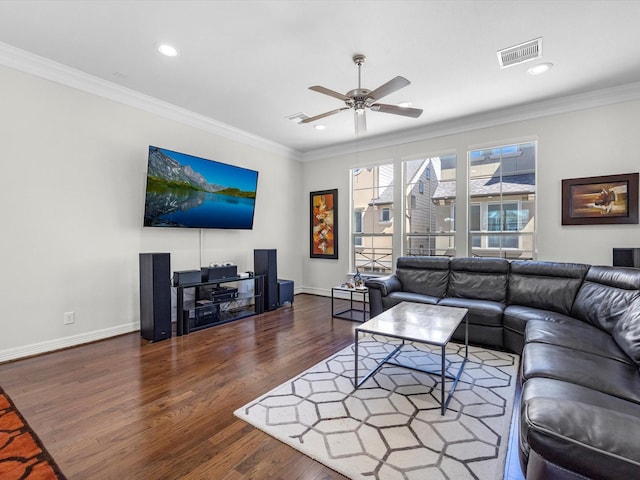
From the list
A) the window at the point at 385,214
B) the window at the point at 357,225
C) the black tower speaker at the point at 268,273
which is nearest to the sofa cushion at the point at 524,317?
the window at the point at 385,214

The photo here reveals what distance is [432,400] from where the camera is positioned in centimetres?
230

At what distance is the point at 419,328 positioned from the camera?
2.50 meters

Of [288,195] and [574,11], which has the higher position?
[574,11]

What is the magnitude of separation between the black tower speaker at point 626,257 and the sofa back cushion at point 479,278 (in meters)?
1.09

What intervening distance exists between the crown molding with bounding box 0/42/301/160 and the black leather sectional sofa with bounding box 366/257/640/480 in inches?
Answer: 127

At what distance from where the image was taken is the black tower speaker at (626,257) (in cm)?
339

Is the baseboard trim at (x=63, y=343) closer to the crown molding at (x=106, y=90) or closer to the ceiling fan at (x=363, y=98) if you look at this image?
the crown molding at (x=106, y=90)

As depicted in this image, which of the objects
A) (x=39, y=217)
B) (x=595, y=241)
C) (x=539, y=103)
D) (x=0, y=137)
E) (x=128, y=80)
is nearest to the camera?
(x=0, y=137)

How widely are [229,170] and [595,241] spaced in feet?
16.0

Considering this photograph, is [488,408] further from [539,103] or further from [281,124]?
[281,124]

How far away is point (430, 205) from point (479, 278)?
1.56m

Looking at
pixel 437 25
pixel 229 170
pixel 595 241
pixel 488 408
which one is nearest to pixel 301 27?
pixel 437 25

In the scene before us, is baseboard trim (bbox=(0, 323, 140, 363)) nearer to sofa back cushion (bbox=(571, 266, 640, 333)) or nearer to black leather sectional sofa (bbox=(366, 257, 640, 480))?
black leather sectional sofa (bbox=(366, 257, 640, 480))

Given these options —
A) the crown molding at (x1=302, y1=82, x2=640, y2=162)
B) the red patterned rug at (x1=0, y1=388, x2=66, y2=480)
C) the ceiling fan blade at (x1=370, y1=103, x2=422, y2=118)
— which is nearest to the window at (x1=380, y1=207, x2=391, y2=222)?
the crown molding at (x1=302, y1=82, x2=640, y2=162)
